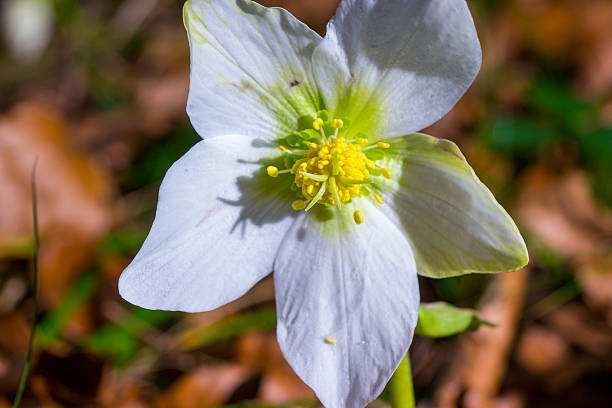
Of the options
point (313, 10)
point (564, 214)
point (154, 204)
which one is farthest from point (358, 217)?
point (313, 10)

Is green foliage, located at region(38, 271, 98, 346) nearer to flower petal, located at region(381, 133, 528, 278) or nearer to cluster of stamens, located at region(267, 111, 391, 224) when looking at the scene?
cluster of stamens, located at region(267, 111, 391, 224)

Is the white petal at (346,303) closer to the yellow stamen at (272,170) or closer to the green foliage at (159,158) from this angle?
the yellow stamen at (272,170)

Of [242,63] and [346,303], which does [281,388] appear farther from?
[242,63]

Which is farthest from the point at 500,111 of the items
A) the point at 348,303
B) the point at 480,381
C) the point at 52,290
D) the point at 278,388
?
the point at 52,290

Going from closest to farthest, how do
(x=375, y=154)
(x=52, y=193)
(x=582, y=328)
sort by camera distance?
(x=375, y=154), (x=582, y=328), (x=52, y=193)

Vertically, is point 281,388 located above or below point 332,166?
below

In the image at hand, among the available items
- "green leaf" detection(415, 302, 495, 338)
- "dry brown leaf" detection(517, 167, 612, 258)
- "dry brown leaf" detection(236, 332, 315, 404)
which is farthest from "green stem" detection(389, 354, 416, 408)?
"dry brown leaf" detection(517, 167, 612, 258)
